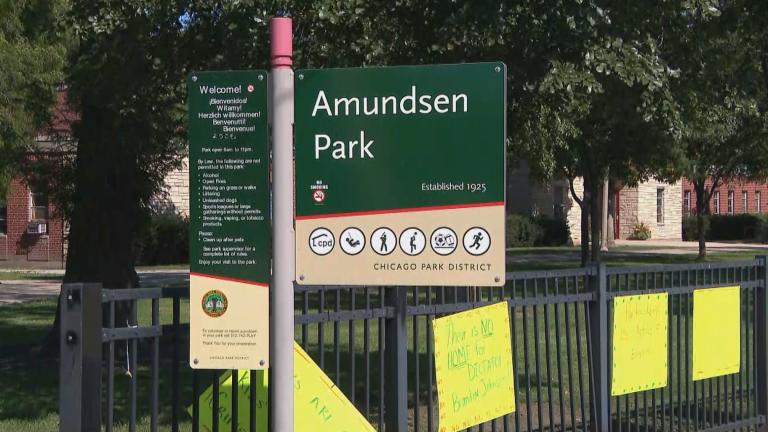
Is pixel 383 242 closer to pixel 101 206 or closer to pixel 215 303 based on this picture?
pixel 215 303

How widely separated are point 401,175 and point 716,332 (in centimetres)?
431

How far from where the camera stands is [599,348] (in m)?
6.47

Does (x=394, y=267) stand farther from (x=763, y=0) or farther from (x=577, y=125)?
(x=577, y=125)

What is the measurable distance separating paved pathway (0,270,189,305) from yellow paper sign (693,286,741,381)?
15.8m

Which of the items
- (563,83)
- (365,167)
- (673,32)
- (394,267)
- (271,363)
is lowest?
(271,363)

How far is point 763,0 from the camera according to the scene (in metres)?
8.37

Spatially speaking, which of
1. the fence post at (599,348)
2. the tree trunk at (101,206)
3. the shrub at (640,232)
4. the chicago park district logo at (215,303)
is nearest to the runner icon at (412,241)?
the chicago park district logo at (215,303)

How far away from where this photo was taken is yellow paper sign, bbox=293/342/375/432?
14.8 feet

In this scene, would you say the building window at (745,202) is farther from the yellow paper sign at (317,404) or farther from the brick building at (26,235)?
the yellow paper sign at (317,404)

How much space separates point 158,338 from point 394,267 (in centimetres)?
113

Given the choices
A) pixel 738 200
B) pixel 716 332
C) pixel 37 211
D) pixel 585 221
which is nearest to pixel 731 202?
pixel 738 200

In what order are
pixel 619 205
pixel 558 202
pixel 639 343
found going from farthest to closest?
pixel 619 205, pixel 558 202, pixel 639 343

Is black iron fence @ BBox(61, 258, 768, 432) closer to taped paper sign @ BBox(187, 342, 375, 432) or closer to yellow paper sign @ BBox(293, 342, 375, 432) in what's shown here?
taped paper sign @ BBox(187, 342, 375, 432)

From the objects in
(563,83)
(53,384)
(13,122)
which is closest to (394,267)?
(563,83)
